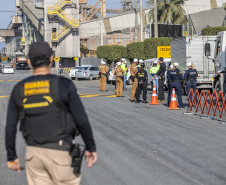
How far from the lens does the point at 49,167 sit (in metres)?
4.07

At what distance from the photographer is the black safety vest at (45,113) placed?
408 centimetres

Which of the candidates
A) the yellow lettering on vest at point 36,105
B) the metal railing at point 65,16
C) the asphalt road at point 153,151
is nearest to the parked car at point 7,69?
the metal railing at point 65,16

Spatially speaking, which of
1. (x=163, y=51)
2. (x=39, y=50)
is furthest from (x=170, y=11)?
(x=39, y=50)

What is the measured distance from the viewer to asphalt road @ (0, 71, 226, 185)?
7.45m

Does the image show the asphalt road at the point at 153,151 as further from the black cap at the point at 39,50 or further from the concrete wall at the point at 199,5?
the concrete wall at the point at 199,5

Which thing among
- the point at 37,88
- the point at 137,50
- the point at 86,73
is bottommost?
the point at 86,73

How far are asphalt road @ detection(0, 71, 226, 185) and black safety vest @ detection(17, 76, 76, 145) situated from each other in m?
3.19

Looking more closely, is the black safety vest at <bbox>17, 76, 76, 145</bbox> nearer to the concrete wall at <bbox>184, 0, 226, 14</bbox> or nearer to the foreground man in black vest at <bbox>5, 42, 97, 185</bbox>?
the foreground man in black vest at <bbox>5, 42, 97, 185</bbox>

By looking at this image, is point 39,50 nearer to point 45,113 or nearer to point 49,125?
point 45,113

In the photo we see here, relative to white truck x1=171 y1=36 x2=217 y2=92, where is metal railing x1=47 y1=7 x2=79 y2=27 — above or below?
above

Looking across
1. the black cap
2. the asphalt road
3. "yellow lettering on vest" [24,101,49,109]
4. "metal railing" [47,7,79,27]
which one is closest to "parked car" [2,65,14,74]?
"metal railing" [47,7,79,27]

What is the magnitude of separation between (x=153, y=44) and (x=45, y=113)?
4137 centimetres

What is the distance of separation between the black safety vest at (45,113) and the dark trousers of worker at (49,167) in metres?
0.09

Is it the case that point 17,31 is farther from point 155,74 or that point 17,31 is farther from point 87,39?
point 155,74
